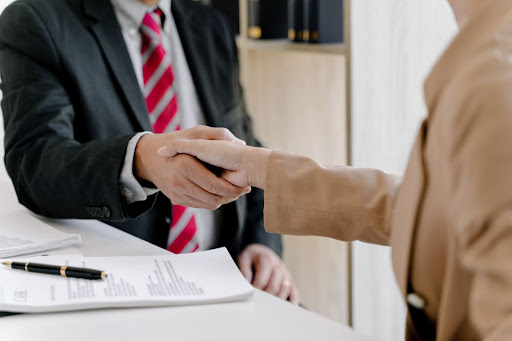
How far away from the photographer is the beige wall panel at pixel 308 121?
256 centimetres

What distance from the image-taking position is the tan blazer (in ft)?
1.90

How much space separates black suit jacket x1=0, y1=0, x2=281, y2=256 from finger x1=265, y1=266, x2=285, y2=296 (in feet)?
0.42

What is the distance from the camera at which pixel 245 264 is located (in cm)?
174

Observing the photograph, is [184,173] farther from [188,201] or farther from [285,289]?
[285,289]

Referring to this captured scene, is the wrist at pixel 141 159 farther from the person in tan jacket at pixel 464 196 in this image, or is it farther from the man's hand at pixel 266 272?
the person in tan jacket at pixel 464 196

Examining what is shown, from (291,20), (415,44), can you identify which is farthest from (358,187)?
(291,20)

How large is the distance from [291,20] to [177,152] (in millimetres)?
1281

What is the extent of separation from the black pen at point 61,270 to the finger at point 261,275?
→ 69 centimetres

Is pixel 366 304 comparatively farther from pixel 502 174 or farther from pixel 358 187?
pixel 502 174

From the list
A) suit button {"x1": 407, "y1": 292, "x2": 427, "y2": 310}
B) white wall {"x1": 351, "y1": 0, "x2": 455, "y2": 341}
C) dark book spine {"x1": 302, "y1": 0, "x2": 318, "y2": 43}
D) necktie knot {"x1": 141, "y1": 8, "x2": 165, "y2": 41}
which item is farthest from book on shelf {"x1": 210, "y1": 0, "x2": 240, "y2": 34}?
suit button {"x1": 407, "y1": 292, "x2": 427, "y2": 310}

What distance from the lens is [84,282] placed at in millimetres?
1004

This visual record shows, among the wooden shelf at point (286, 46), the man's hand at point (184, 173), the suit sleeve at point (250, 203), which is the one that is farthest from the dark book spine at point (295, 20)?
the man's hand at point (184, 173)

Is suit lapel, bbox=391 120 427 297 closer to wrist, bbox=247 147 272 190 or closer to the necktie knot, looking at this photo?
wrist, bbox=247 147 272 190

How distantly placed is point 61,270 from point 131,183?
1.15 ft
